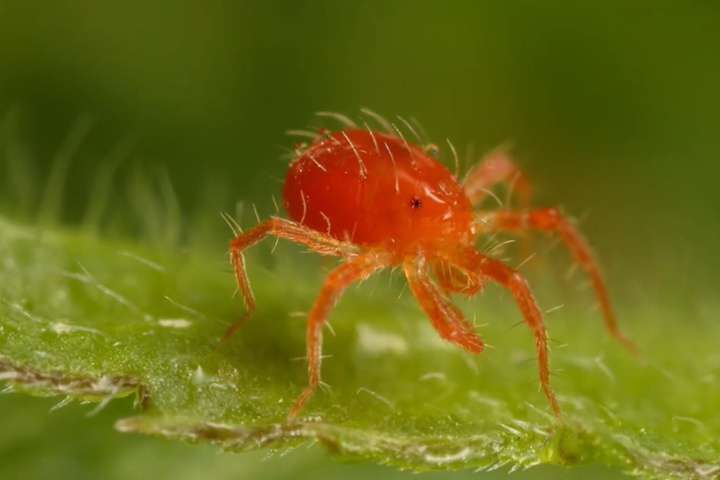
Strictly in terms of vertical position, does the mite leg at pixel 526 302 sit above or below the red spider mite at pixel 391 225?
below

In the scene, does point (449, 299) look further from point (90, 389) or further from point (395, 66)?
point (395, 66)

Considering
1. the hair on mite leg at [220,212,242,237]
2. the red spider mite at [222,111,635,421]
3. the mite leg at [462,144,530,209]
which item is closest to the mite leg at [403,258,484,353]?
the red spider mite at [222,111,635,421]

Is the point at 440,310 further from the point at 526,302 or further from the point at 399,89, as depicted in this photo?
the point at 399,89

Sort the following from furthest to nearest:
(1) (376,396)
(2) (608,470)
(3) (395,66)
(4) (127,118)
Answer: (3) (395,66) < (4) (127,118) < (2) (608,470) < (1) (376,396)

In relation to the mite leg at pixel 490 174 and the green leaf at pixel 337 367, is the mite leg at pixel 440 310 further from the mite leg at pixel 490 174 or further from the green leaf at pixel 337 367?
the mite leg at pixel 490 174

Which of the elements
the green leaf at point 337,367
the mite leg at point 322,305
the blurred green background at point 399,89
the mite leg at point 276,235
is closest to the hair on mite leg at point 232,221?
the mite leg at point 276,235

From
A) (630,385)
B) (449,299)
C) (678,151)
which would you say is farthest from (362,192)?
(678,151)

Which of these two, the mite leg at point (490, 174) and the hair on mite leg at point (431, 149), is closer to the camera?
the hair on mite leg at point (431, 149)

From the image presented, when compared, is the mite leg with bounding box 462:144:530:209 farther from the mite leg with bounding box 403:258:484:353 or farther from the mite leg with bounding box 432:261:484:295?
the mite leg with bounding box 403:258:484:353
